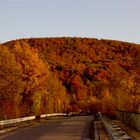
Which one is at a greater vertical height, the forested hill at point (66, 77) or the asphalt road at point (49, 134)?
the forested hill at point (66, 77)

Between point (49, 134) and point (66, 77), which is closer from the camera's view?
point (49, 134)

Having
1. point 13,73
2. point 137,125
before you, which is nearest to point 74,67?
point 13,73

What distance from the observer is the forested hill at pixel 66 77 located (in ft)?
193

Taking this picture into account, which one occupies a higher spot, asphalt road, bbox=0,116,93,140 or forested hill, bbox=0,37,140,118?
forested hill, bbox=0,37,140,118

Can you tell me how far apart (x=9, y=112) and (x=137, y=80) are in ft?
62.4

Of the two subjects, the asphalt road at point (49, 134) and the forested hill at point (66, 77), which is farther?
the forested hill at point (66, 77)

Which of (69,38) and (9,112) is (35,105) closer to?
(9,112)

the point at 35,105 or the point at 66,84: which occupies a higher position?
the point at 66,84

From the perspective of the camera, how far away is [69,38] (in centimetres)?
16738

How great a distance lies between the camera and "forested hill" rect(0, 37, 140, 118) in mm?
58969

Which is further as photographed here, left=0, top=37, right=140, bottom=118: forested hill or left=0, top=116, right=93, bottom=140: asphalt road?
left=0, top=37, right=140, bottom=118: forested hill

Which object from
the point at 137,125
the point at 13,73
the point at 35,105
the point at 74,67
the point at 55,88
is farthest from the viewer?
the point at 74,67

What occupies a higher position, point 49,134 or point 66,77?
point 66,77

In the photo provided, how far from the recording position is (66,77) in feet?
470
